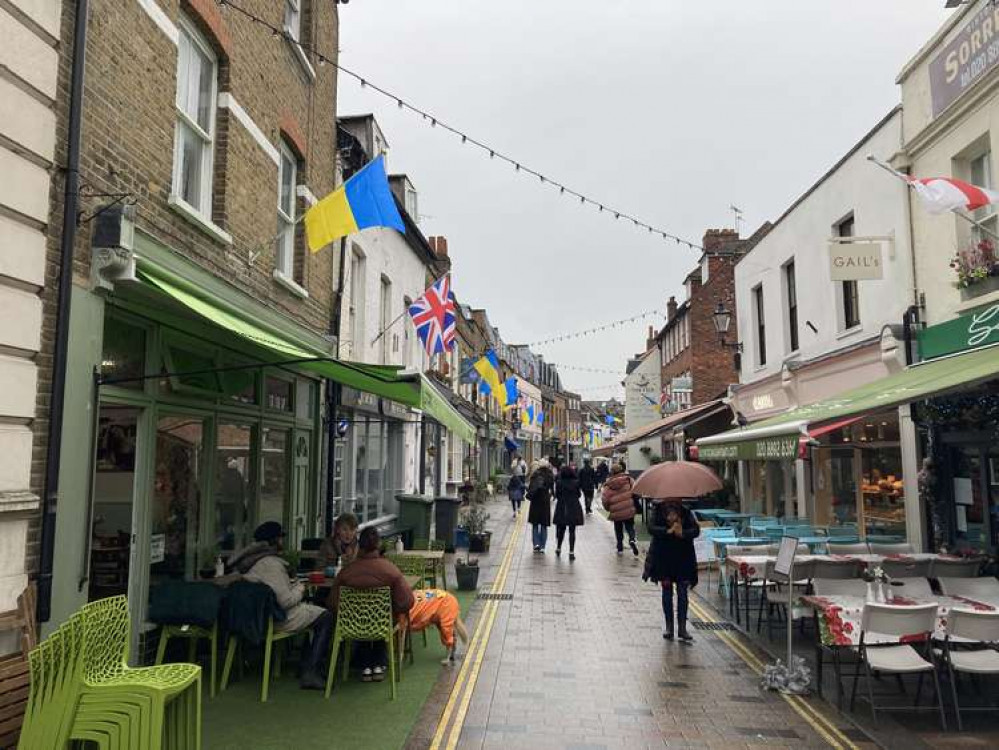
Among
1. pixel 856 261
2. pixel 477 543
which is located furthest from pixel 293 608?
pixel 856 261

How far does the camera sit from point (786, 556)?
7340 millimetres

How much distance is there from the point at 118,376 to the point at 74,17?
2.79 meters

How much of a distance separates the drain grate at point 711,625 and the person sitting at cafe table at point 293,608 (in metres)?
4.70

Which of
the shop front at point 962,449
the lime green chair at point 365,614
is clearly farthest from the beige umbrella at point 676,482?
the lime green chair at point 365,614

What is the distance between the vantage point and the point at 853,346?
40.4 feet

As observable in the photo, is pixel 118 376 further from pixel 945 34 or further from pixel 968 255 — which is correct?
pixel 945 34

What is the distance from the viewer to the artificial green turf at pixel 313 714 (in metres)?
5.30

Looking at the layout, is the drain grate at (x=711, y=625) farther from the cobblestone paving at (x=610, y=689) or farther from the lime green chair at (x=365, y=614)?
the lime green chair at (x=365, y=614)

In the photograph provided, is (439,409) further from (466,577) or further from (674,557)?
(466,577)

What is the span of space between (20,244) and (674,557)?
6847 millimetres

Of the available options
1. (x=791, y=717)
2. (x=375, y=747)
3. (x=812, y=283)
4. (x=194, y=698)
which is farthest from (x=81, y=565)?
(x=812, y=283)

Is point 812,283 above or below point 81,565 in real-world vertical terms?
above

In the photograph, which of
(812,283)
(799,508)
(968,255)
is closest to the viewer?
(968,255)

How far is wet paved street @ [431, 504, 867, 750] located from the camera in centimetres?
541
